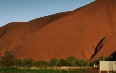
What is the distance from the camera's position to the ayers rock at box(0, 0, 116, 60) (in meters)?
120

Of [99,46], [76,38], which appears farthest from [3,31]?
[99,46]

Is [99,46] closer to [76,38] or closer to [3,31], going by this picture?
[76,38]

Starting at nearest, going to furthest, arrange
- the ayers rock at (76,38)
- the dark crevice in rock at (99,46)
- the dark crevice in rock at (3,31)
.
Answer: the ayers rock at (76,38) → the dark crevice in rock at (99,46) → the dark crevice in rock at (3,31)

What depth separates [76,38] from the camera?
127562mm

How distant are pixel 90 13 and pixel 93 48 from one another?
23226 mm

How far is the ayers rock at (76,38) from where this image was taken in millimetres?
119500

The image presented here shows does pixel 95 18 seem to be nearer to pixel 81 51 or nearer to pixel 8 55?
pixel 81 51

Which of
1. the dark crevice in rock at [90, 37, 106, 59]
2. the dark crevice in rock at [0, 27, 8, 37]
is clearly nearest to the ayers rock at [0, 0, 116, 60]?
the dark crevice in rock at [90, 37, 106, 59]

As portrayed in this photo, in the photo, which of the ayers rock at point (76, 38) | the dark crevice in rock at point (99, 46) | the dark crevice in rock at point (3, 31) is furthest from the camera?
the dark crevice in rock at point (3, 31)

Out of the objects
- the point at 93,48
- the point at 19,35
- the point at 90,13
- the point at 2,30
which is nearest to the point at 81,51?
the point at 93,48

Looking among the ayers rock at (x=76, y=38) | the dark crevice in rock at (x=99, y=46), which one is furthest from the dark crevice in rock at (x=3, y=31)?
the dark crevice in rock at (x=99, y=46)

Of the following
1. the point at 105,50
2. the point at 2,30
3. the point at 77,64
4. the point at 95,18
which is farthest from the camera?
the point at 2,30

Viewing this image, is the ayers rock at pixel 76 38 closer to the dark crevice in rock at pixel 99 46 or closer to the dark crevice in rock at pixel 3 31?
the dark crevice in rock at pixel 99 46

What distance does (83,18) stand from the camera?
141m
